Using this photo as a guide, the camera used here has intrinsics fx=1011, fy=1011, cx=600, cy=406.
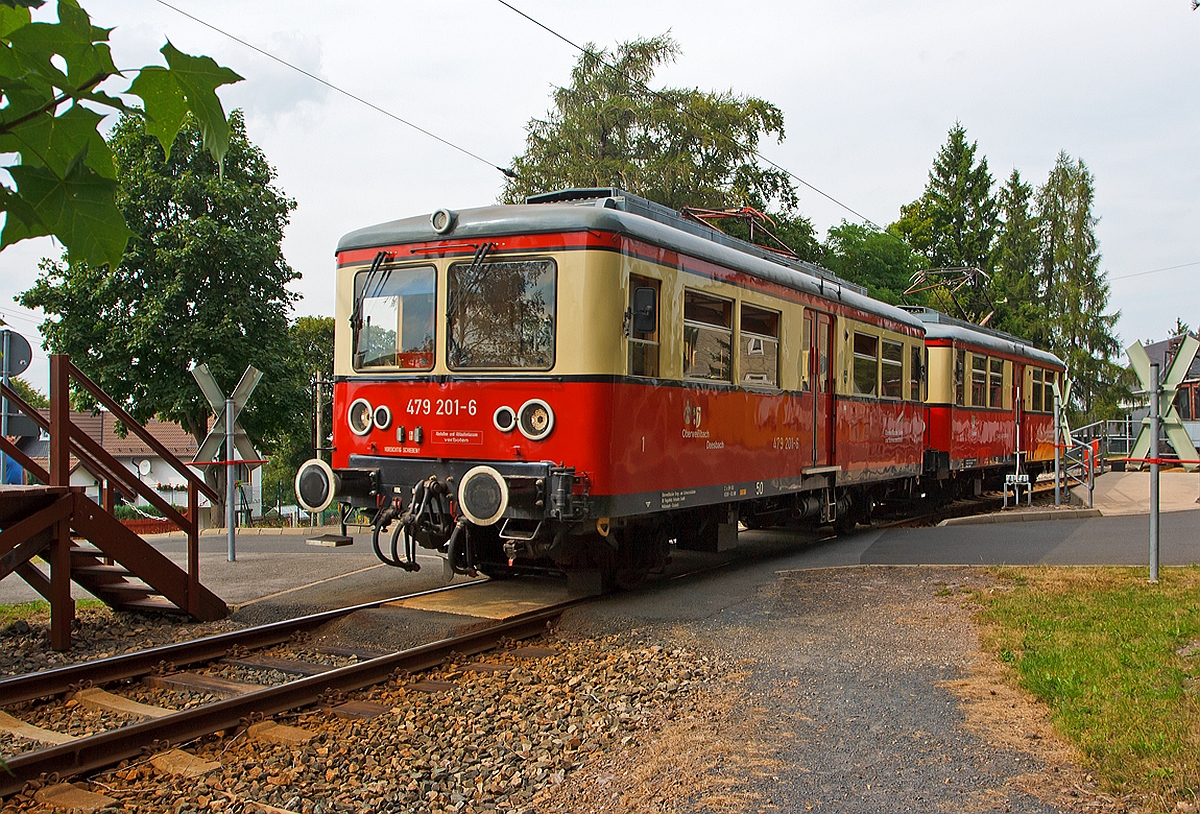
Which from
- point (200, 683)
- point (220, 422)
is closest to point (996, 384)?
point (220, 422)

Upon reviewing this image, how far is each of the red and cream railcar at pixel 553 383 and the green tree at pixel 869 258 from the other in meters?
37.4

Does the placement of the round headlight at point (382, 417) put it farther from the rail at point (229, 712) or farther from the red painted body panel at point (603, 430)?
the rail at point (229, 712)

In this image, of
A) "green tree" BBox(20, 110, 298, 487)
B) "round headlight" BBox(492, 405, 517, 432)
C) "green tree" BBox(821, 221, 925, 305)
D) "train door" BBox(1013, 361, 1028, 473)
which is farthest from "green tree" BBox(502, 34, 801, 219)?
"round headlight" BBox(492, 405, 517, 432)

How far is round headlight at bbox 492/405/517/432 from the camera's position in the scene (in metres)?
8.58

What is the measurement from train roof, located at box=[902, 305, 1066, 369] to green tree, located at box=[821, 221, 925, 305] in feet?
77.8

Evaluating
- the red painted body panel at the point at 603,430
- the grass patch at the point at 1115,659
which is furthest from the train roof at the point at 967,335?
the grass patch at the point at 1115,659

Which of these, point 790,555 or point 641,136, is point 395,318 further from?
point 641,136

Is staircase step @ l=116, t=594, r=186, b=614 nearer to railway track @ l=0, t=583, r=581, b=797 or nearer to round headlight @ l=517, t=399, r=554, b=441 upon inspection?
railway track @ l=0, t=583, r=581, b=797

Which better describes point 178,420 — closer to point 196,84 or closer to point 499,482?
point 499,482

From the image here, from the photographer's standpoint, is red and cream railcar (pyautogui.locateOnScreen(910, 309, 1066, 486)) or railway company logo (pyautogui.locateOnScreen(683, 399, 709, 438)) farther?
red and cream railcar (pyautogui.locateOnScreen(910, 309, 1066, 486))

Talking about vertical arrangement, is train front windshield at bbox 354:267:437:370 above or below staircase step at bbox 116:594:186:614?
above

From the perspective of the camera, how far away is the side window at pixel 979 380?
1902 centimetres

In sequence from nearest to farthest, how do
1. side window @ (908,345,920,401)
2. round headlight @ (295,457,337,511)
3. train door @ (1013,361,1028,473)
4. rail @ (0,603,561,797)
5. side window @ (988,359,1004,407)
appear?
1. rail @ (0,603,561,797)
2. round headlight @ (295,457,337,511)
3. side window @ (908,345,920,401)
4. side window @ (988,359,1004,407)
5. train door @ (1013,361,1028,473)

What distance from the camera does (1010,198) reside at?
54.6 m
